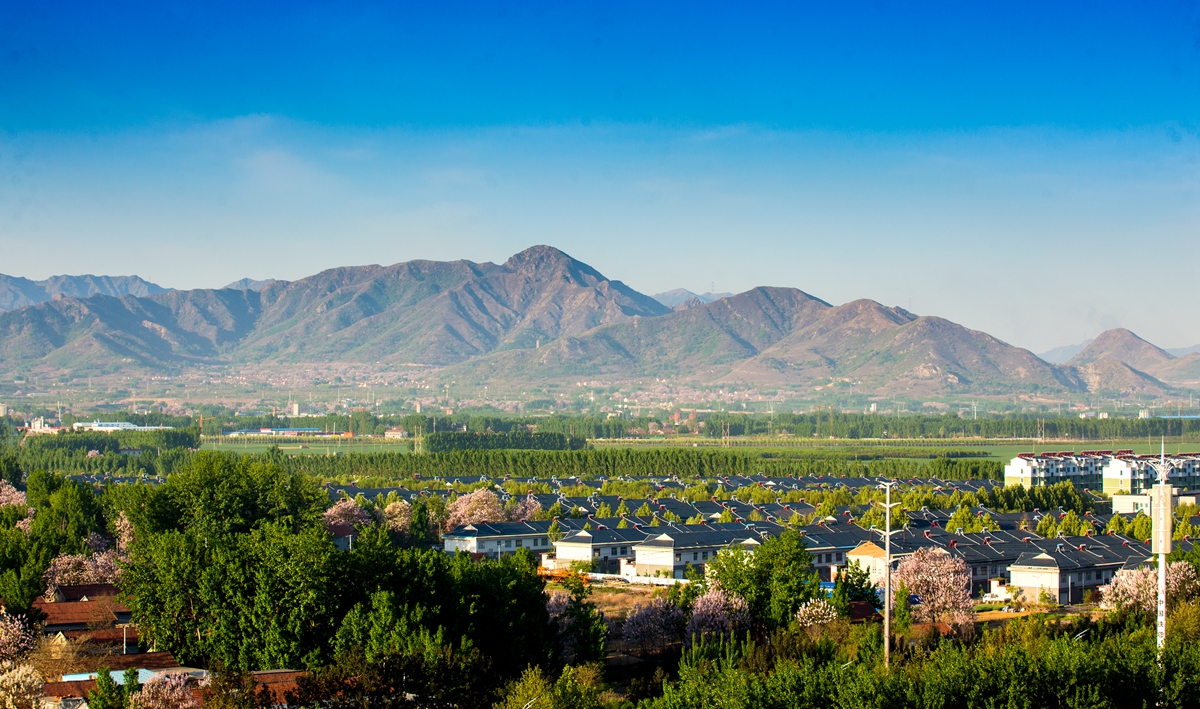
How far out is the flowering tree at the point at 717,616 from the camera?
24.5 meters

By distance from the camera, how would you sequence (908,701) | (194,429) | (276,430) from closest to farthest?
(908,701), (194,429), (276,430)

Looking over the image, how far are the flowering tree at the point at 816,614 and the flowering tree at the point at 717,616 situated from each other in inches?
42.7

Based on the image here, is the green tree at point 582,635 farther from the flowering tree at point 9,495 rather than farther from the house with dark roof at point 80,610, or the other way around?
the flowering tree at point 9,495

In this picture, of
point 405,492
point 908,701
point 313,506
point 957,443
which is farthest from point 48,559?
point 957,443

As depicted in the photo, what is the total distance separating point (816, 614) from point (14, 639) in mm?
14444

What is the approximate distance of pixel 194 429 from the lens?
97.1m

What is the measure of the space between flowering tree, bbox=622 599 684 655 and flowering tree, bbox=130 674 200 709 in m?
9.33

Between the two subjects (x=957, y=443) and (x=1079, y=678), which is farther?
(x=957, y=443)

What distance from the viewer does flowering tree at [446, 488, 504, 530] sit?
4458 centimetres

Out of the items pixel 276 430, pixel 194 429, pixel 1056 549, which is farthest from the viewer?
pixel 276 430

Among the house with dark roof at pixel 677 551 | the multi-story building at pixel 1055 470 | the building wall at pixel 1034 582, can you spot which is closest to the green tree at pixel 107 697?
the house with dark roof at pixel 677 551

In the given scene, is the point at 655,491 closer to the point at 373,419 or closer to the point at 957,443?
the point at 957,443

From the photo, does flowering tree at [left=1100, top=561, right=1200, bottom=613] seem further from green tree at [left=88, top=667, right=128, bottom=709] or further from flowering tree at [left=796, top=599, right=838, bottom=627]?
green tree at [left=88, top=667, right=128, bottom=709]

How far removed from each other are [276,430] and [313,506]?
8922 centimetres
